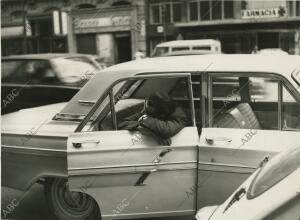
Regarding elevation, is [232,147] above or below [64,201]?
above

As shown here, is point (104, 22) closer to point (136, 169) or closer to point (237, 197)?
point (136, 169)

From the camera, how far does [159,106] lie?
4.03 meters

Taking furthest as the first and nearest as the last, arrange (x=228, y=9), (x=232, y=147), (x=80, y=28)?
(x=80, y=28) → (x=228, y=9) → (x=232, y=147)

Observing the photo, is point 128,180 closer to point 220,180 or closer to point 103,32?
point 220,180

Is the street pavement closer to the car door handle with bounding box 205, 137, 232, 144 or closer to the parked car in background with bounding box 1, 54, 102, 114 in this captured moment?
the car door handle with bounding box 205, 137, 232, 144

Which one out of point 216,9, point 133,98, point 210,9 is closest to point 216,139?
point 133,98

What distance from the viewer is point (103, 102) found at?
4359 mm

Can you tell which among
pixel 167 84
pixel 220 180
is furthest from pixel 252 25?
pixel 220 180

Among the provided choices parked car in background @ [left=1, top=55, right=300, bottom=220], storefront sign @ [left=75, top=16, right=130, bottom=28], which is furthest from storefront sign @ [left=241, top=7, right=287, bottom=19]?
parked car in background @ [left=1, top=55, right=300, bottom=220]

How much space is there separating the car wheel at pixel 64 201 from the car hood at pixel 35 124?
0.50 meters

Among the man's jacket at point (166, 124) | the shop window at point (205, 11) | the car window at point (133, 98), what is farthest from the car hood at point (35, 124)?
the shop window at point (205, 11)

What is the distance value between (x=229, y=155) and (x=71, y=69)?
626 cm

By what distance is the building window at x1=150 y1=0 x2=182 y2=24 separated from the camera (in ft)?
99.3

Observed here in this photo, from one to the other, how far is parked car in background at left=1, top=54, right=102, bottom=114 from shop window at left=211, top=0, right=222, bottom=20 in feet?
66.1
